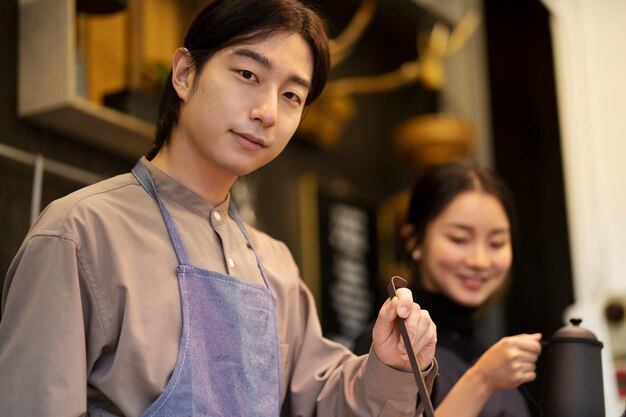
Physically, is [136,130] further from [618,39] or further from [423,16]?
[618,39]

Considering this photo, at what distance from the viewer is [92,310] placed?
141cm

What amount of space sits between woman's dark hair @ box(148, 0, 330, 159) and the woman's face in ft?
2.17

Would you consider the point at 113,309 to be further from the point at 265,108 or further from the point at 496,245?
the point at 496,245

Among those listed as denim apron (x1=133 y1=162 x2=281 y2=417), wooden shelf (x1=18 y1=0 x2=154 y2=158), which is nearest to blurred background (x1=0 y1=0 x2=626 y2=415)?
wooden shelf (x1=18 y1=0 x2=154 y2=158)

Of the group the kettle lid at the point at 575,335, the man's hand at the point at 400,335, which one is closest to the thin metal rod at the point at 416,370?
the man's hand at the point at 400,335

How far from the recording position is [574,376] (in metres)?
1.74

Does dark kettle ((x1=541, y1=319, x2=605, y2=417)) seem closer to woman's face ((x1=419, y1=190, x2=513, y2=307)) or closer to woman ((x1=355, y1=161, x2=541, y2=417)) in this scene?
woman ((x1=355, y1=161, x2=541, y2=417))

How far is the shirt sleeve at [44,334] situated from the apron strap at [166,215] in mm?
171

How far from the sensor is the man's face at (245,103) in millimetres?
1515

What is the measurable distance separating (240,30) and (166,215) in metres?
0.30

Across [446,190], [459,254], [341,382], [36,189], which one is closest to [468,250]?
[459,254]

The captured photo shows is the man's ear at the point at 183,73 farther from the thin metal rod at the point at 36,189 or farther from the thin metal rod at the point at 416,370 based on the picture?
the thin metal rod at the point at 36,189

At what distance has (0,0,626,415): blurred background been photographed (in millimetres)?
3424

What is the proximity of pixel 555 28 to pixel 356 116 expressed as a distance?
35.4 inches
